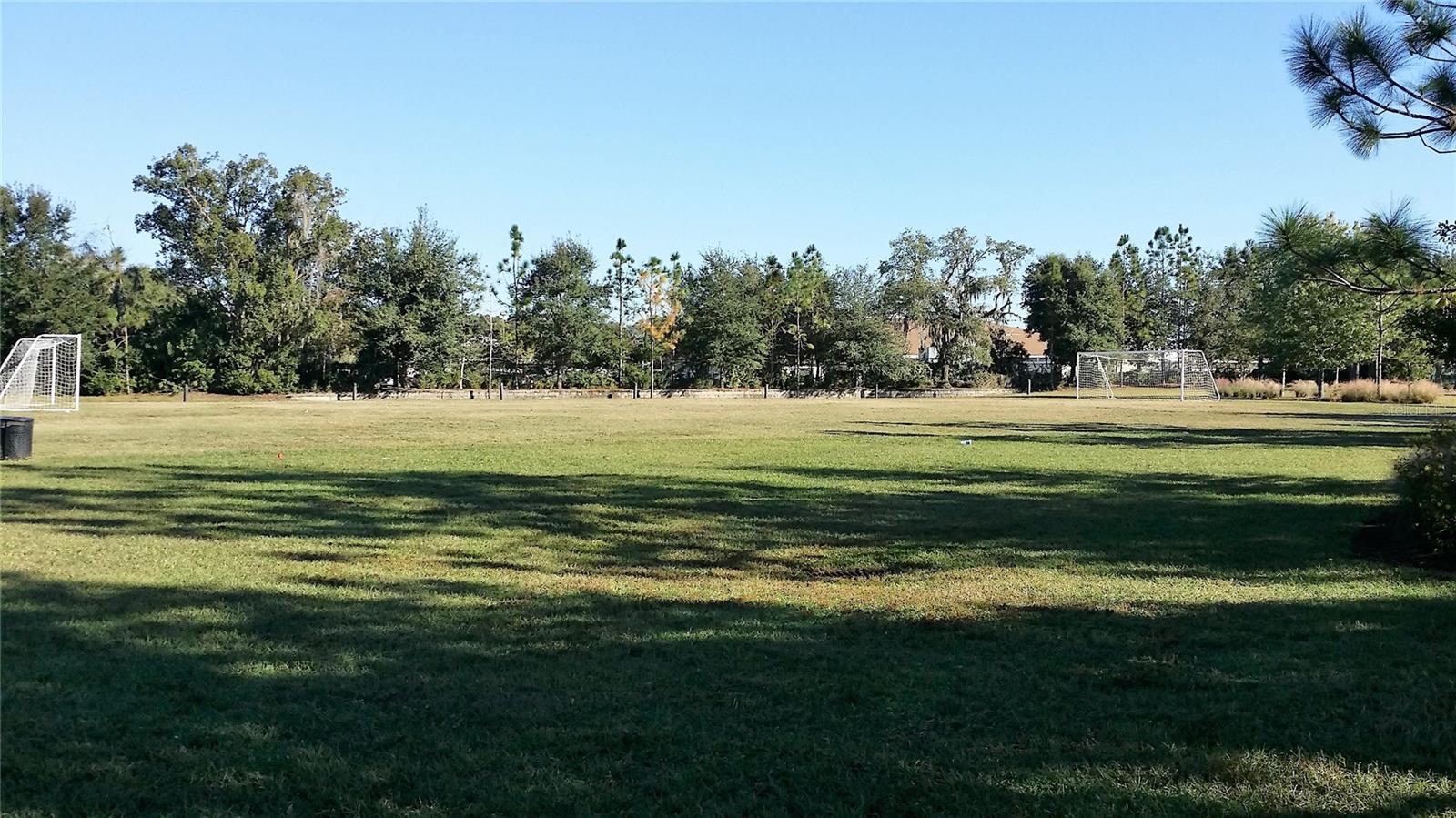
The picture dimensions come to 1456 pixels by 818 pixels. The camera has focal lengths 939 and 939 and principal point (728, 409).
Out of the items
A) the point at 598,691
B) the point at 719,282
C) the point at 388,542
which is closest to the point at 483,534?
the point at 388,542

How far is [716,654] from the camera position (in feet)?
16.9

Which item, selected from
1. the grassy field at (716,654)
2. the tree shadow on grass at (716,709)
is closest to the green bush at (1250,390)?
the grassy field at (716,654)

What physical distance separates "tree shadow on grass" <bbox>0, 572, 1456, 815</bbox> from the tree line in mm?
37088

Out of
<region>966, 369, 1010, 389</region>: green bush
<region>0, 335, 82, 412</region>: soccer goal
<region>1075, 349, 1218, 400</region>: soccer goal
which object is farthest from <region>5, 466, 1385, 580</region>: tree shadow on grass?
<region>966, 369, 1010, 389</region>: green bush

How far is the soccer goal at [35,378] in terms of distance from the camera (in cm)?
3256

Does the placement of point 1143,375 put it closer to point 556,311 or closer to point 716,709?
point 556,311

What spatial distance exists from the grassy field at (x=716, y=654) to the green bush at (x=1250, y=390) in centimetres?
4876

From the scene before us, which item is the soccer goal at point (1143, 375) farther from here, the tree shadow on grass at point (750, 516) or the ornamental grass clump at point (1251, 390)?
the tree shadow on grass at point (750, 516)

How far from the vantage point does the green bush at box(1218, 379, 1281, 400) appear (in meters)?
54.5

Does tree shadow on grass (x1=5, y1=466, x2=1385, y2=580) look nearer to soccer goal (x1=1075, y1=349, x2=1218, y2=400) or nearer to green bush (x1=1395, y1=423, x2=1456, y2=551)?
green bush (x1=1395, y1=423, x2=1456, y2=551)

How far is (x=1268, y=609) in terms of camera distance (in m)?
6.09

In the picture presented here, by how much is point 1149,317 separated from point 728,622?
77.8m

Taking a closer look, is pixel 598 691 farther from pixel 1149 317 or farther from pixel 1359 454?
pixel 1149 317

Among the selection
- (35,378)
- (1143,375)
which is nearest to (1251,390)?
(1143,375)
